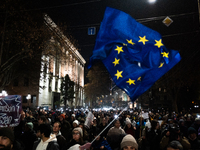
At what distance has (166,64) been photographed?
5.23 meters

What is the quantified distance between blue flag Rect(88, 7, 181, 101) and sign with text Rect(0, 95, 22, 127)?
282 centimetres

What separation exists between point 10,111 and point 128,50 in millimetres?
4112

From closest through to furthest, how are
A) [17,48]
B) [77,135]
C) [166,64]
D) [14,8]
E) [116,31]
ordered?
[77,135]
[166,64]
[116,31]
[14,8]
[17,48]

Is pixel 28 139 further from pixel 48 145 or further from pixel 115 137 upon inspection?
pixel 115 137

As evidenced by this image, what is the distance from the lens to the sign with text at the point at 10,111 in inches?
230

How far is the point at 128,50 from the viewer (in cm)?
557

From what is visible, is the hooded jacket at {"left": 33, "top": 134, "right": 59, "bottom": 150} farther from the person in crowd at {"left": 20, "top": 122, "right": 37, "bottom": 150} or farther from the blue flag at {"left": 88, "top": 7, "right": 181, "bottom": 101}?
the blue flag at {"left": 88, "top": 7, "right": 181, "bottom": 101}

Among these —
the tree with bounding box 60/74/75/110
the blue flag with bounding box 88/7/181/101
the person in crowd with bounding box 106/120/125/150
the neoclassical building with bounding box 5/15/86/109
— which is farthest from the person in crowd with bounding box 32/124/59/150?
the tree with bounding box 60/74/75/110

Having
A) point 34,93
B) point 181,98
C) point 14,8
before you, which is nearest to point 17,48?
point 14,8

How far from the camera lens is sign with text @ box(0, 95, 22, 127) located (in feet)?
19.2

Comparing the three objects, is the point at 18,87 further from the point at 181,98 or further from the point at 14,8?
the point at 181,98

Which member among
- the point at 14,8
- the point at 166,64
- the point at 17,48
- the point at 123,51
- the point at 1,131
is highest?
the point at 14,8

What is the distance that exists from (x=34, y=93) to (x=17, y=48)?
731 inches

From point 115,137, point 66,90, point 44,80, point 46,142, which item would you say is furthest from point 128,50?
point 66,90
